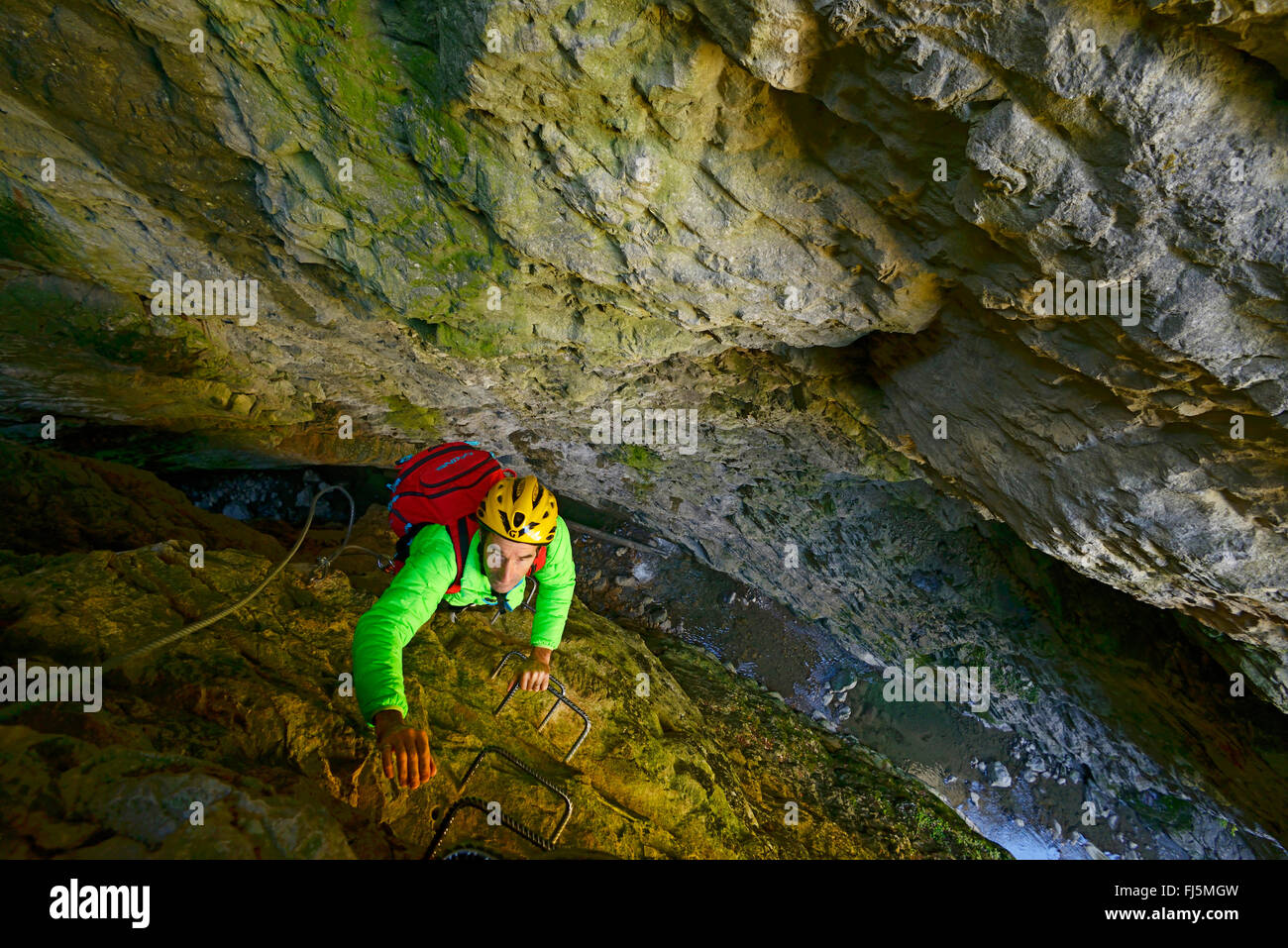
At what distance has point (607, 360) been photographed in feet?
19.9

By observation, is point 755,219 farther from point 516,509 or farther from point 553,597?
point 553,597

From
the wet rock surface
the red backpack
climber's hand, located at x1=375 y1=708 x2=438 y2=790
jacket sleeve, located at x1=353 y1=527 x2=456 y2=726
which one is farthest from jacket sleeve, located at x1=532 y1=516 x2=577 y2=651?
the wet rock surface

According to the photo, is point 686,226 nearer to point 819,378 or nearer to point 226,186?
point 819,378

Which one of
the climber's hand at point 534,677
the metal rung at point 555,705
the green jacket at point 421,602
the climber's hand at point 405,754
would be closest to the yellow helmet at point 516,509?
the green jacket at point 421,602

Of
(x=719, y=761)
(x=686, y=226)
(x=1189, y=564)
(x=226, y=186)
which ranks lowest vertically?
(x=719, y=761)

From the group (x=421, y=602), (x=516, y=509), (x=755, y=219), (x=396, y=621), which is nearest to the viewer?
(x=396, y=621)

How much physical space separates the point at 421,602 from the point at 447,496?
813 millimetres

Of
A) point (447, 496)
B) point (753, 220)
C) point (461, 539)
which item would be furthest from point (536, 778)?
point (753, 220)

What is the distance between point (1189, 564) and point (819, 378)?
327cm

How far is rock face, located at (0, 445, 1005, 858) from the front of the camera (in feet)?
7.95

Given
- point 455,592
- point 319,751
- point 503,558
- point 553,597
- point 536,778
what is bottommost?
point 536,778

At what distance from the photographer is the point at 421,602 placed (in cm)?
373

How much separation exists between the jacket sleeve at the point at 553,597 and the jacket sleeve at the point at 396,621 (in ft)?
2.72
